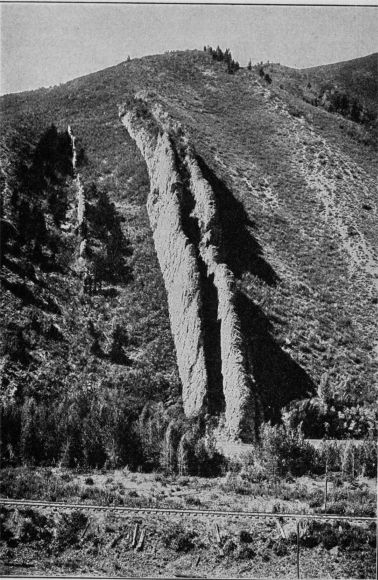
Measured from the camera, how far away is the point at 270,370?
28.3 metres

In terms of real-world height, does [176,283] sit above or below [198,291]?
above

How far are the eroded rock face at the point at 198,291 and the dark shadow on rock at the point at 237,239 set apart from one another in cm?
101

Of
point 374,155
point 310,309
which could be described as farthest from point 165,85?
point 310,309

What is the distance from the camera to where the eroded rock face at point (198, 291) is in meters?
27.4

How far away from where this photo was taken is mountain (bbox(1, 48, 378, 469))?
26.4m

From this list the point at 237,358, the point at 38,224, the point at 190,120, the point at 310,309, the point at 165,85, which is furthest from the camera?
the point at 165,85

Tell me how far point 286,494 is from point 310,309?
10914 millimetres

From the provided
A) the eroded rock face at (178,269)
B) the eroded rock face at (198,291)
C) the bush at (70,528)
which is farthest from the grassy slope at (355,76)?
the bush at (70,528)

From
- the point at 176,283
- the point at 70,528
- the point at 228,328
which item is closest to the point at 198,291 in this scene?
the point at 176,283

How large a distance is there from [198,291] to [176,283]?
2.03 meters

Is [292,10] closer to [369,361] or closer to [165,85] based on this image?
[369,361]

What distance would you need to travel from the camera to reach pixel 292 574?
19812mm

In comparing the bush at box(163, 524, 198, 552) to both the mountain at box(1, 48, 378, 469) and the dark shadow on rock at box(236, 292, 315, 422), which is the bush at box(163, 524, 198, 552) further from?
the dark shadow on rock at box(236, 292, 315, 422)

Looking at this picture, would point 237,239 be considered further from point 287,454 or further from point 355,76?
point 355,76
